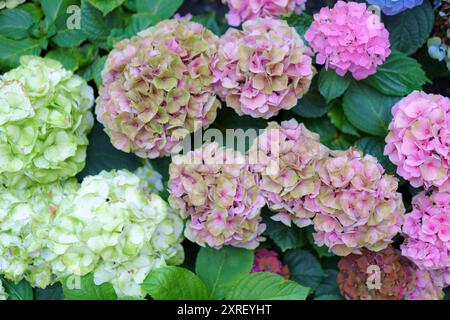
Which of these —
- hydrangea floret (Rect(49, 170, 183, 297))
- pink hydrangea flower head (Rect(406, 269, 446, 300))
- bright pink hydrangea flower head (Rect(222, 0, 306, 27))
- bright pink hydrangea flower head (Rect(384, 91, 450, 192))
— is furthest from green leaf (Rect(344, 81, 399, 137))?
hydrangea floret (Rect(49, 170, 183, 297))

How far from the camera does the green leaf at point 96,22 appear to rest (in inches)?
76.6

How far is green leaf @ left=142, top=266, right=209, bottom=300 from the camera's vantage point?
5.05ft

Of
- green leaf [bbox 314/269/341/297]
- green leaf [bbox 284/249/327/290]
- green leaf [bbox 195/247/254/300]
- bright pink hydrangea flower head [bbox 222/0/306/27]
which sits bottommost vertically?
green leaf [bbox 314/269/341/297]

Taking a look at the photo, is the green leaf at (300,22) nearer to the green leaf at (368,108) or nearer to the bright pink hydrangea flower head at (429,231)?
the green leaf at (368,108)

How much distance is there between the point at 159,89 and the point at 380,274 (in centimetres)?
74

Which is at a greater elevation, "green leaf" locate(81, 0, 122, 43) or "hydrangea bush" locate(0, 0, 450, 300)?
"green leaf" locate(81, 0, 122, 43)

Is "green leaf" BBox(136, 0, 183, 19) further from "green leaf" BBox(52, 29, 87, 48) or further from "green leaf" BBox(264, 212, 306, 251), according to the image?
"green leaf" BBox(264, 212, 306, 251)

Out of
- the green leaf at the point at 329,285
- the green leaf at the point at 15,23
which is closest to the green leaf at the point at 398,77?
the green leaf at the point at 329,285

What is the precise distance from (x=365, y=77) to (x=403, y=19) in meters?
0.25

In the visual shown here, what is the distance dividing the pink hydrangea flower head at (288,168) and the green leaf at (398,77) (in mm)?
271

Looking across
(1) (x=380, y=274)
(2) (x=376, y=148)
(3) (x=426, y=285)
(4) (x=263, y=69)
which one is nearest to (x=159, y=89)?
(4) (x=263, y=69)

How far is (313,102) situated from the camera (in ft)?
6.00
